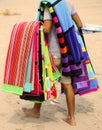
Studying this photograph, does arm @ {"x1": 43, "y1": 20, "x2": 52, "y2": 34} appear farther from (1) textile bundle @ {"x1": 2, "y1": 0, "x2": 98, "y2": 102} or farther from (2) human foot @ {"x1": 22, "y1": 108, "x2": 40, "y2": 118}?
(2) human foot @ {"x1": 22, "y1": 108, "x2": 40, "y2": 118}

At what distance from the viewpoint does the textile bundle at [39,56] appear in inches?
163

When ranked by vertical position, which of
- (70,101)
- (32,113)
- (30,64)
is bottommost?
(32,113)

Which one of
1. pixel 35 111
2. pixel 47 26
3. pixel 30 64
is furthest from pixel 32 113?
pixel 47 26

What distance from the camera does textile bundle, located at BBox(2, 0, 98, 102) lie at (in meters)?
4.13

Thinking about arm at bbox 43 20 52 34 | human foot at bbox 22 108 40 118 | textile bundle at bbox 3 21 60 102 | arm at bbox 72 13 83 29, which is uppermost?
arm at bbox 72 13 83 29

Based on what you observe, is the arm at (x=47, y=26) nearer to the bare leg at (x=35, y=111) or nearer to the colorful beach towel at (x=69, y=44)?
the colorful beach towel at (x=69, y=44)

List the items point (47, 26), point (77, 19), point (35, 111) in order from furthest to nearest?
1. point (35, 111)
2. point (77, 19)
3. point (47, 26)

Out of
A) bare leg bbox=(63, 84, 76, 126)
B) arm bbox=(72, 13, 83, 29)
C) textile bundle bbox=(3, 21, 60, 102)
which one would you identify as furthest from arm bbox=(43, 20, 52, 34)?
bare leg bbox=(63, 84, 76, 126)

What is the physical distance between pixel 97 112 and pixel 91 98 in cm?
50

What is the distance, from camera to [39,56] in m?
4.17

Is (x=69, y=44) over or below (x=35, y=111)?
over

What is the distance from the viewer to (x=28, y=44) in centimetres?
415

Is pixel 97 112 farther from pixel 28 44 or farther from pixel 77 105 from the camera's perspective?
pixel 28 44

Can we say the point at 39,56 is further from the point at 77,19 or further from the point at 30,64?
the point at 77,19
